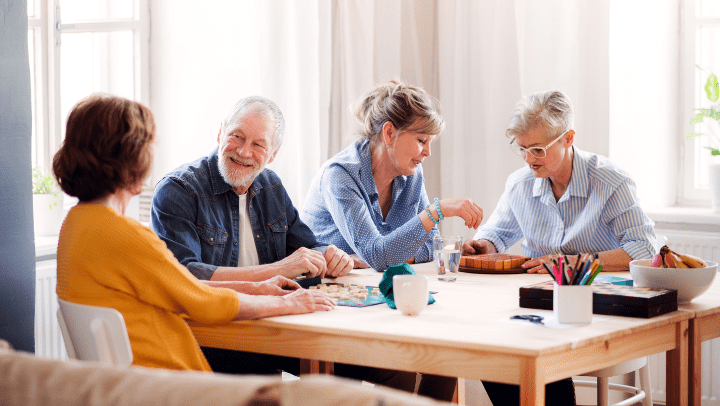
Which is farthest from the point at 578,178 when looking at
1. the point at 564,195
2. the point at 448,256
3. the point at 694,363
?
the point at 694,363

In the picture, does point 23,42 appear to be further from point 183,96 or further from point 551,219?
point 183,96

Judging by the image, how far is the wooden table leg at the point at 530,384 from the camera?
4.58 feet

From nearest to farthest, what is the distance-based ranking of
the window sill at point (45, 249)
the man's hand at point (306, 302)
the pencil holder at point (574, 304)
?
the pencil holder at point (574, 304) → the man's hand at point (306, 302) → the window sill at point (45, 249)

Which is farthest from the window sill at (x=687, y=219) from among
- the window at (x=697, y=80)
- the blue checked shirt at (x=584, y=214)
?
the blue checked shirt at (x=584, y=214)

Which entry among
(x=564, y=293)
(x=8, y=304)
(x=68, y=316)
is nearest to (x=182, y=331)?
(x=68, y=316)

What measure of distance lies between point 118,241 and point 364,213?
111 centimetres

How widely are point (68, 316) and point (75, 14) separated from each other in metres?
2.73

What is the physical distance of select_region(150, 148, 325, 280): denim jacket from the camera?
83.1 inches

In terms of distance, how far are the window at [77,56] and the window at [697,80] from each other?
8.41 feet

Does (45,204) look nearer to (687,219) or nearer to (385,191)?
(385,191)

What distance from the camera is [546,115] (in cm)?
255

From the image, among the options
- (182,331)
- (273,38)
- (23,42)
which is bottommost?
(182,331)

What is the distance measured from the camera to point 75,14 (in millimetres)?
3871

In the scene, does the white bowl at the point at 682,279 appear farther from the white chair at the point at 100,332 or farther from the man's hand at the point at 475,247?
the white chair at the point at 100,332
